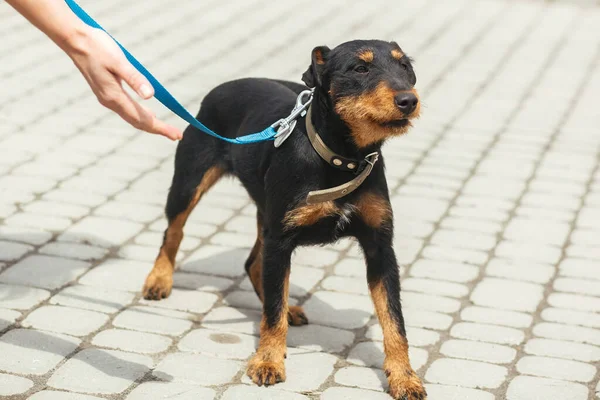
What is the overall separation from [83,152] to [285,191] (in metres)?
3.66

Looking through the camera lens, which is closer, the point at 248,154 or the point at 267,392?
the point at 267,392

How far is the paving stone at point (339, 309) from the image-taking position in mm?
5711

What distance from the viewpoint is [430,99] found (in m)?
10.1

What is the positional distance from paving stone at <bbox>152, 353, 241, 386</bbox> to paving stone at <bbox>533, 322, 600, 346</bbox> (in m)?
1.72

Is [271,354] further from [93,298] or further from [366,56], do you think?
[366,56]

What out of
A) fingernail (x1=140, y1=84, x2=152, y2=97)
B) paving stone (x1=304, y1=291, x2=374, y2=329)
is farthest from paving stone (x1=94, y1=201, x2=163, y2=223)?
fingernail (x1=140, y1=84, x2=152, y2=97)

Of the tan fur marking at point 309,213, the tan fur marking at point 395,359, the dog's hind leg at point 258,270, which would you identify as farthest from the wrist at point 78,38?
the dog's hind leg at point 258,270

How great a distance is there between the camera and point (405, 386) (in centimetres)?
479

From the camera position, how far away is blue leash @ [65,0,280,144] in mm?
4069

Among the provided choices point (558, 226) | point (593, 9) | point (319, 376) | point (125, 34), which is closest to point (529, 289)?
point (558, 226)

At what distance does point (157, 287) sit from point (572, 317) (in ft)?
7.70

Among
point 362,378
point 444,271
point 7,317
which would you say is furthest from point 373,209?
point 7,317

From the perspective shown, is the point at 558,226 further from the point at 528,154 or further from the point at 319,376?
the point at 319,376

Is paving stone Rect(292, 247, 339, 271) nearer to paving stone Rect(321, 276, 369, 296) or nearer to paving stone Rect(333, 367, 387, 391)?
paving stone Rect(321, 276, 369, 296)
